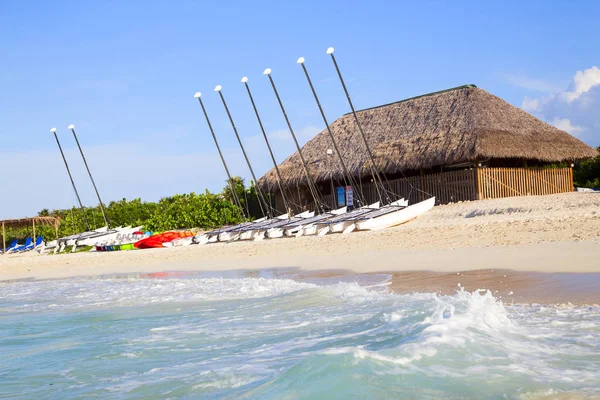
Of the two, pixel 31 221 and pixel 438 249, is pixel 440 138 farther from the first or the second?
pixel 31 221

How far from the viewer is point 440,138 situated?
78.7 ft

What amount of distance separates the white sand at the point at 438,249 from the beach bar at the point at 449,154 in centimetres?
230

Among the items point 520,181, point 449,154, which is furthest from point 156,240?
point 520,181

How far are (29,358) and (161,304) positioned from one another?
9.71 ft

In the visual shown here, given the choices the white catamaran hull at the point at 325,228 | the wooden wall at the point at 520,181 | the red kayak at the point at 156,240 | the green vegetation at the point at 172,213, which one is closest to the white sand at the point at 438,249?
the white catamaran hull at the point at 325,228

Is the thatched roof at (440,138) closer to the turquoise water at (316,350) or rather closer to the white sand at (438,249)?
the white sand at (438,249)

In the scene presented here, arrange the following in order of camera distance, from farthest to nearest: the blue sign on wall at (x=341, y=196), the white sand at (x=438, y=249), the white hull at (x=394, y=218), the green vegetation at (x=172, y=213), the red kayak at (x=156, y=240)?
1. the green vegetation at (x=172, y=213)
2. the blue sign on wall at (x=341, y=196)
3. the red kayak at (x=156, y=240)
4. the white hull at (x=394, y=218)
5. the white sand at (x=438, y=249)

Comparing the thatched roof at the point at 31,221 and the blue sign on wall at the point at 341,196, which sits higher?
the thatched roof at the point at 31,221

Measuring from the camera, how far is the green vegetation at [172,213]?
28281mm

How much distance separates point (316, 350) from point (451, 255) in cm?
614

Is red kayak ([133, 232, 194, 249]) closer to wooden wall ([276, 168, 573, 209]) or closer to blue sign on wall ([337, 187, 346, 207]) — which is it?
Result: blue sign on wall ([337, 187, 346, 207])

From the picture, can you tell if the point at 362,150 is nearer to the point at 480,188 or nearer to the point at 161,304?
the point at 480,188

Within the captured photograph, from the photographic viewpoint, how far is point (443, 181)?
76.5 feet

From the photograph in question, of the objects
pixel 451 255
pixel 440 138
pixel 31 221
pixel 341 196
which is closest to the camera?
pixel 451 255
